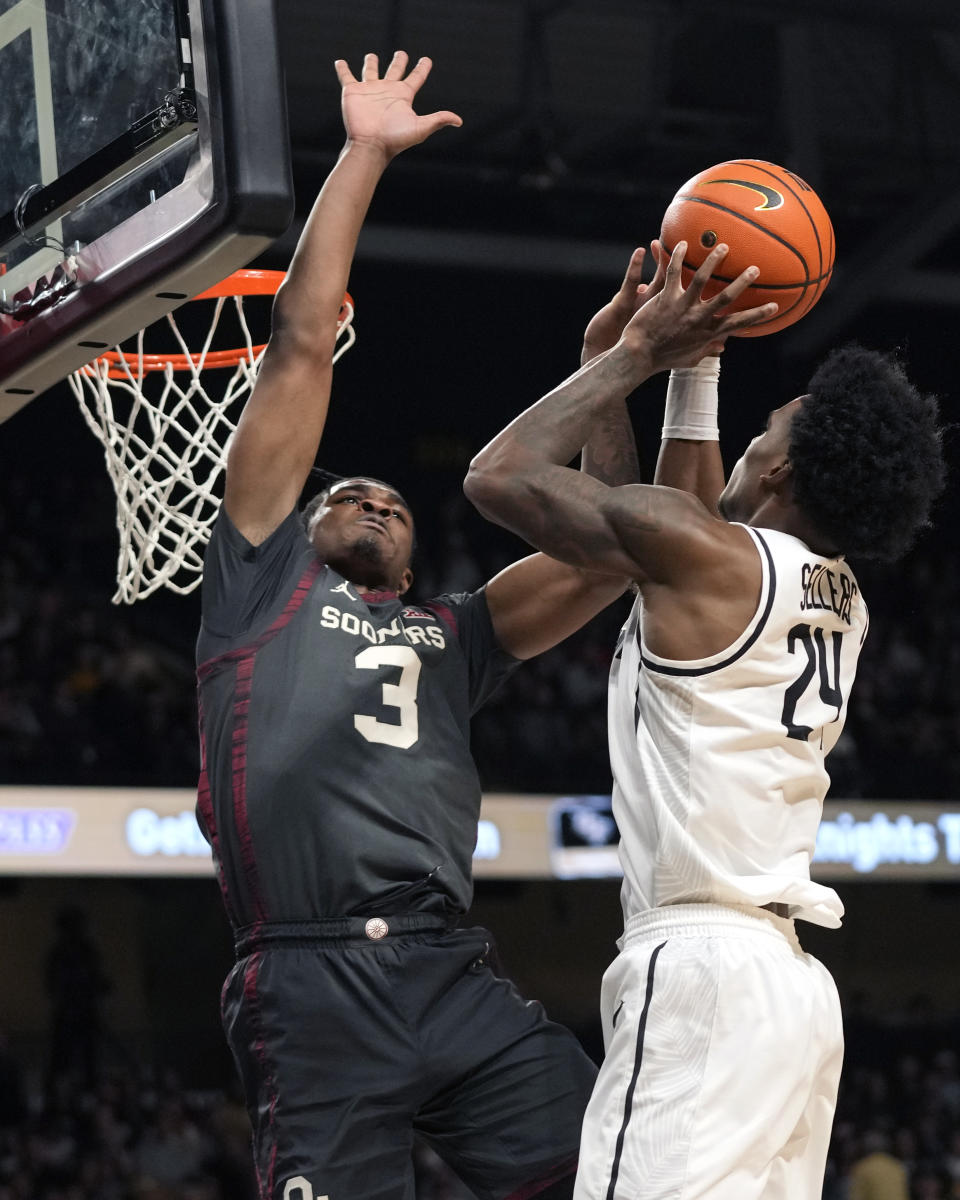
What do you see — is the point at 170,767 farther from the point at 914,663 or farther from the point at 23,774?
the point at 914,663

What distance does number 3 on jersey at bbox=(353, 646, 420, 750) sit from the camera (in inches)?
129

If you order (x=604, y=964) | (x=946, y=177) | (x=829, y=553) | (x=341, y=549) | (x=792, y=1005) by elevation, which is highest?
(x=829, y=553)

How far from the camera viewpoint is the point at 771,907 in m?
2.94

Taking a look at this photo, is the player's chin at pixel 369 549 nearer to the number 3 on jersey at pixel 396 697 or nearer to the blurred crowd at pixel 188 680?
the number 3 on jersey at pixel 396 697

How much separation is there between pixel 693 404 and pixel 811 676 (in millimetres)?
678

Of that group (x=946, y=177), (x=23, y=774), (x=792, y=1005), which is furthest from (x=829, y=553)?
(x=946, y=177)

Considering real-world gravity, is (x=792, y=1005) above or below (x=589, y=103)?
above

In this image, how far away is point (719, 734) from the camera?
114 inches

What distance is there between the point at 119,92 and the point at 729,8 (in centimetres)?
Answer: 917

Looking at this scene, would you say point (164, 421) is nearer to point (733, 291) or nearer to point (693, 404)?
point (693, 404)

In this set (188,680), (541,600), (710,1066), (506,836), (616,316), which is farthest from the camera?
(188,680)

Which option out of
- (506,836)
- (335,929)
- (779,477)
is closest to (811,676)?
(779,477)

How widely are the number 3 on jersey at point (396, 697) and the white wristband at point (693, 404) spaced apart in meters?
0.69

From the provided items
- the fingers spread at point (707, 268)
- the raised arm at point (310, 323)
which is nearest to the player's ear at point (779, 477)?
the fingers spread at point (707, 268)
